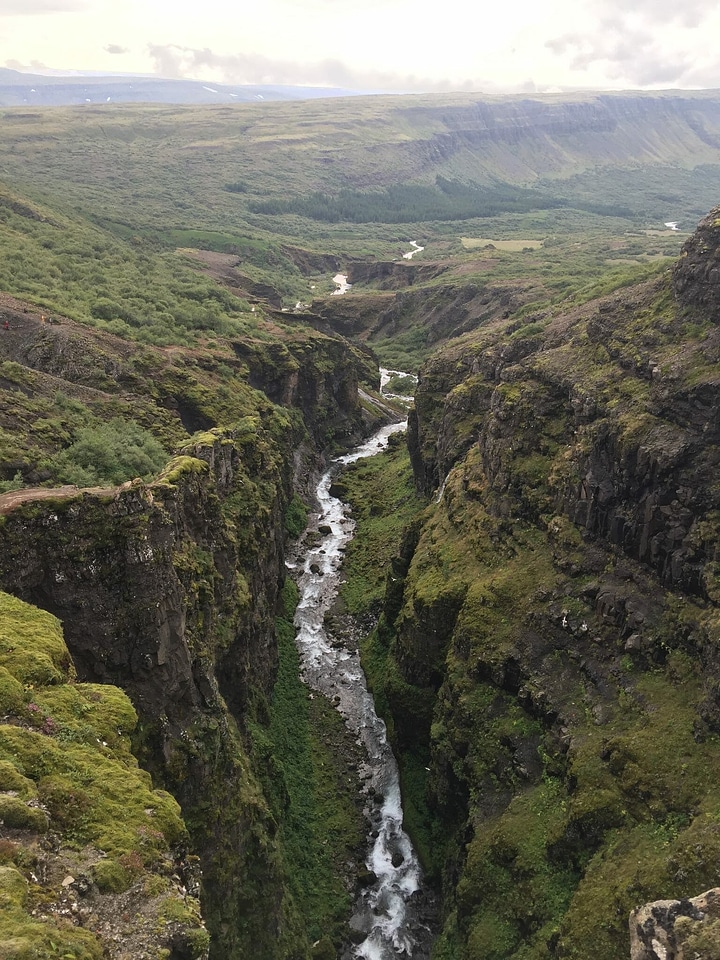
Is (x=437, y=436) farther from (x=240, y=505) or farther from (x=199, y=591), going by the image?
(x=199, y=591)

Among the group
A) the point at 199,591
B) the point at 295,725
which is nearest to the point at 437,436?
the point at 295,725

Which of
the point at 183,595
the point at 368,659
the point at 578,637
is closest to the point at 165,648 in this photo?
the point at 183,595

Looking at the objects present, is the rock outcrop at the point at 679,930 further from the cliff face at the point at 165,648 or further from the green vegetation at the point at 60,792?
the cliff face at the point at 165,648

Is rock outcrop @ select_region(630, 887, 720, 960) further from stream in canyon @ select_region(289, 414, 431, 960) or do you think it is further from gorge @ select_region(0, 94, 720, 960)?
stream in canyon @ select_region(289, 414, 431, 960)

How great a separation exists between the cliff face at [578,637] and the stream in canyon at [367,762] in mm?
2296

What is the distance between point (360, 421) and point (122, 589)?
90322 millimetres

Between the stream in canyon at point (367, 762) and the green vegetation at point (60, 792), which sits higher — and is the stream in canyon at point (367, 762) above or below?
below

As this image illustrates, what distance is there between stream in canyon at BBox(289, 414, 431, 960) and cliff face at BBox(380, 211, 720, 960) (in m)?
2.30

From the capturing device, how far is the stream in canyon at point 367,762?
39.5 metres

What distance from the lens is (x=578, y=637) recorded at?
43344mm

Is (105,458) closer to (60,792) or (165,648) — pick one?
(165,648)

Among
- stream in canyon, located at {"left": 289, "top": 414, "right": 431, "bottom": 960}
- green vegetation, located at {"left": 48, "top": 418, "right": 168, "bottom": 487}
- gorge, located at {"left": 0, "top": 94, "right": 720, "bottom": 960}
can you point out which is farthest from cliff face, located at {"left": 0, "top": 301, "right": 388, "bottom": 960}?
stream in canyon, located at {"left": 289, "top": 414, "right": 431, "bottom": 960}

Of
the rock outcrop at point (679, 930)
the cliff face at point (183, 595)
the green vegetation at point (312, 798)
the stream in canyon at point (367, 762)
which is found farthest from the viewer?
the green vegetation at point (312, 798)

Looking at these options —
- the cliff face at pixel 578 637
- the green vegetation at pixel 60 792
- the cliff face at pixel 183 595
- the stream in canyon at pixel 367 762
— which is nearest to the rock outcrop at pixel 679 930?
the cliff face at pixel 578 637
